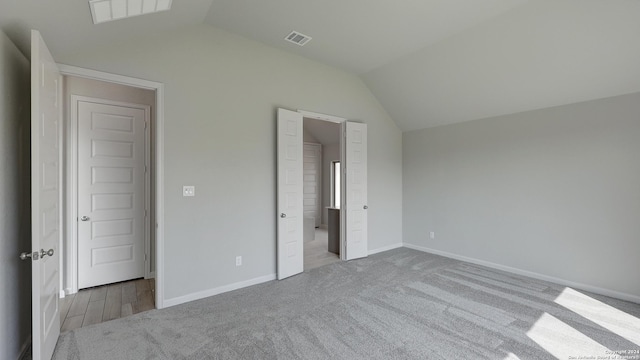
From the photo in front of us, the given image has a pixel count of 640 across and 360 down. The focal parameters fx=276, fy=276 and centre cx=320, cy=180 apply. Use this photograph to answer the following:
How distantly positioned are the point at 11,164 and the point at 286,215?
8.57ft

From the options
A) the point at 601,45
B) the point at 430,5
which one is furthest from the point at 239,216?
the point at 601,45

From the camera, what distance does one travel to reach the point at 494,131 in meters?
4.27

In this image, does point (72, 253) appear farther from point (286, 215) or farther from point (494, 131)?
point (494, 131)

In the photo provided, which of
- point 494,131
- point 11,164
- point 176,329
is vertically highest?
point 494,131

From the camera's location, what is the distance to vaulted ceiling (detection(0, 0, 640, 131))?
245cm

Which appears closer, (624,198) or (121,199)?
(624,198)

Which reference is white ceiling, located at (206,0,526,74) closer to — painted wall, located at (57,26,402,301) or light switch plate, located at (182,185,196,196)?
painted wall, located at (57,26,402,301)

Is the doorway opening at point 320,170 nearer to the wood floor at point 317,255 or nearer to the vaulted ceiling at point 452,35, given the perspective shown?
the wood floor at point 317,255

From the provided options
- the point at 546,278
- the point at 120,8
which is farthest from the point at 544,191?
the point at 120,8

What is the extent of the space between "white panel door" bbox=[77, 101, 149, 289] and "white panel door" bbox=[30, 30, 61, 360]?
1.31 meters

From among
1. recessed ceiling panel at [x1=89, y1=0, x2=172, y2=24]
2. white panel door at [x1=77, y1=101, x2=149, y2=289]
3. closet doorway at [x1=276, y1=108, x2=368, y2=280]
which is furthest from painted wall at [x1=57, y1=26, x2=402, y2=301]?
white panel door at [x1=77, y1=101, x2=149, y2=289]

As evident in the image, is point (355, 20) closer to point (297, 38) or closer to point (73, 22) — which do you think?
point (297, 38)

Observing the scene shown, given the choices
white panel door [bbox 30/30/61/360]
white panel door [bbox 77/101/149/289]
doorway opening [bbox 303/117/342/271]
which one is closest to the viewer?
white panel door [bbox 30/30/61/360]

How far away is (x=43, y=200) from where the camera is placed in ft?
6.14
